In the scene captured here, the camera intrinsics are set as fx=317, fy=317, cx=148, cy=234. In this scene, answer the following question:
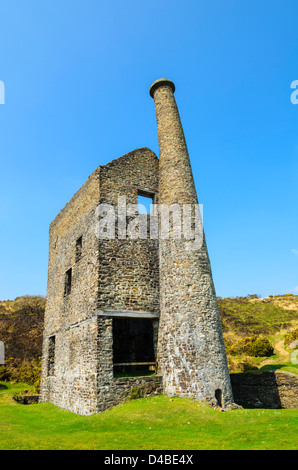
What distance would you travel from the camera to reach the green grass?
6.53m

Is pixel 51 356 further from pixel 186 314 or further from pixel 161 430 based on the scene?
pixel 161 430

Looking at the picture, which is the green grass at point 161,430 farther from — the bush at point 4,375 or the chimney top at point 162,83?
the bush at point 4,375

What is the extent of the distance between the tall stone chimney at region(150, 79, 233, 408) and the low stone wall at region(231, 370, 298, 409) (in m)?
3.20

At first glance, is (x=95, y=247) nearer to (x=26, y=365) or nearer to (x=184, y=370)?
(x=184, y=370)

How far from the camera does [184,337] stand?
1201 cm

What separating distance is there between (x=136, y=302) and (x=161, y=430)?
558 cm

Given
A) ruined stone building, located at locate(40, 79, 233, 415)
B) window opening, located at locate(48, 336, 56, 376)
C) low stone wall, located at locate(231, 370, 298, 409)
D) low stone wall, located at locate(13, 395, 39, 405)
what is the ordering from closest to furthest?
1. ruined stone building, located at locate(40, 79, 233, 415)
2. low stone wall, located at locate(231, 370, 298, 409)
3. window opening, located at locate(48, 336, 56, 376)
4. low stone wall, located at locate(13, 395, 39, 405)

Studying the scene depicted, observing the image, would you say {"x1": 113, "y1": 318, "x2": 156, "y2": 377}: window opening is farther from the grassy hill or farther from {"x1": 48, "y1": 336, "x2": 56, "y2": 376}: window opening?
the grassy hill

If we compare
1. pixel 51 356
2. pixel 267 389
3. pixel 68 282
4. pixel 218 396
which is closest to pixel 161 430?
pixel 218 396

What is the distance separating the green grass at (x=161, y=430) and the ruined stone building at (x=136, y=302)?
1008mm

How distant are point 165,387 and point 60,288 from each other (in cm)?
846

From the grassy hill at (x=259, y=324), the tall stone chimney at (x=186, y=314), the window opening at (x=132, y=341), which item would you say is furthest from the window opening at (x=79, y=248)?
the grassy hill at (x=259, y=324)

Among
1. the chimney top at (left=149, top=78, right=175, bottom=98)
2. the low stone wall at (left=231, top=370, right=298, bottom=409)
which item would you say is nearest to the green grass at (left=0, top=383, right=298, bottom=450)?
the low stone wall at (left=231, top=370, right=298, bottom=409)

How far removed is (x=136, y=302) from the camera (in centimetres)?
1330
